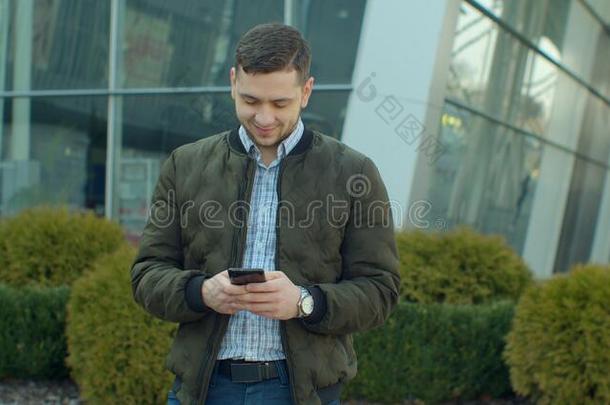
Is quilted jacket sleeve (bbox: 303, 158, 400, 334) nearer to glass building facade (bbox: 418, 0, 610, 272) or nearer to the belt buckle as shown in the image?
the belt buckle

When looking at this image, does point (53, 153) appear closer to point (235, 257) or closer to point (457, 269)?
point (457, 269)

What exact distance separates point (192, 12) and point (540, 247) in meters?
6.72

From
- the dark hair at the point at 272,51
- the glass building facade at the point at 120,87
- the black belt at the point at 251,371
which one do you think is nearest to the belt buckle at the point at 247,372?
the black belt at the point at 251,371

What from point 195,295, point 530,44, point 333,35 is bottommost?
point 195,295

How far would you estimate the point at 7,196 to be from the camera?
951cm

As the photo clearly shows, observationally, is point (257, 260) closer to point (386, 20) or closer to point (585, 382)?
point (585, 382)

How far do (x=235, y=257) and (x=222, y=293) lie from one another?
0.58ft

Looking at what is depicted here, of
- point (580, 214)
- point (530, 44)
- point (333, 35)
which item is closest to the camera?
point (333, 35)

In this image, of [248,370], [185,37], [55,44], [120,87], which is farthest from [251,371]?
[55,44]

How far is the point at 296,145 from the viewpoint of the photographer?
2125 millimetres

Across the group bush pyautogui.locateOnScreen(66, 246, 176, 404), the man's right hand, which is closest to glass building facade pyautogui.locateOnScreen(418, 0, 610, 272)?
bush pyautogui.locateOnScreen(66, 246, 176, 404)

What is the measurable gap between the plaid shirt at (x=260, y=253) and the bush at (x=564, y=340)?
3.21m

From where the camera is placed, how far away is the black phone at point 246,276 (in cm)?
181

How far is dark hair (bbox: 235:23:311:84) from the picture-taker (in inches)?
76.6
